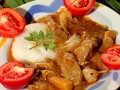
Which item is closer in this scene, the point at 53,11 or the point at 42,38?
the point at 42,38

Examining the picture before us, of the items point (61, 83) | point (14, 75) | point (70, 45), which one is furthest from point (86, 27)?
point (14, 75)

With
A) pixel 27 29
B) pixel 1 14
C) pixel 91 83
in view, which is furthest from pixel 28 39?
pixel 91 83

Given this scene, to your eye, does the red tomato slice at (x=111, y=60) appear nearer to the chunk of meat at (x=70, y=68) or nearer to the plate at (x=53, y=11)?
the plate at (x=53, y=11)

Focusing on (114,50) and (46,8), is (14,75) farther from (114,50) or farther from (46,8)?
(46,8)

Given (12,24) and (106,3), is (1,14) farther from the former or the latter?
(106,3)

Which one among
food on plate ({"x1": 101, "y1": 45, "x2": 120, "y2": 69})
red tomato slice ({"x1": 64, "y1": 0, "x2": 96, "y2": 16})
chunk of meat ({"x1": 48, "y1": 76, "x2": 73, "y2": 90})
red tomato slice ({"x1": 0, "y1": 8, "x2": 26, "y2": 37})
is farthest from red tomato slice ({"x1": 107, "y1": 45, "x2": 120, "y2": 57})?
red tomato slice ({"x1": 0, "y1": 8, "x2": 26, "y2": 37})

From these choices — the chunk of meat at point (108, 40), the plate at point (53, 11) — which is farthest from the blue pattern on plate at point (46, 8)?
the chunk of meat at point (108, 40)
